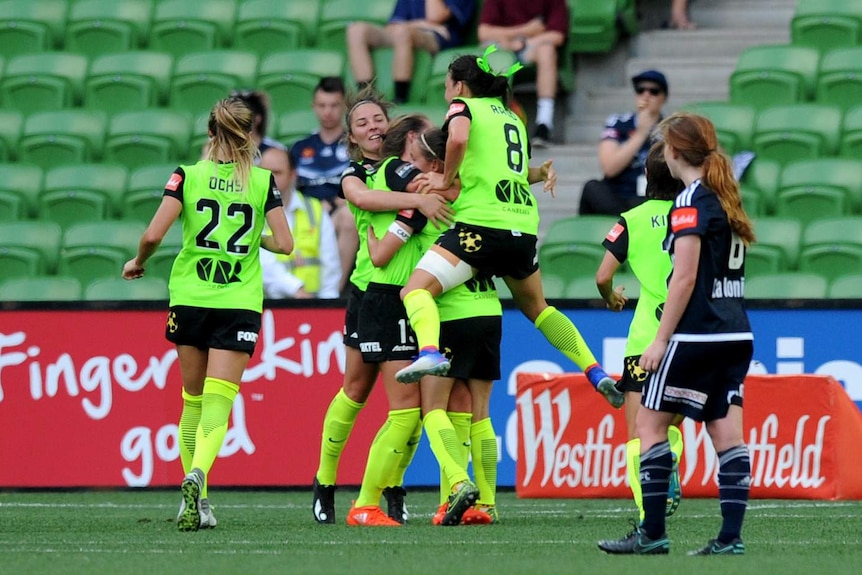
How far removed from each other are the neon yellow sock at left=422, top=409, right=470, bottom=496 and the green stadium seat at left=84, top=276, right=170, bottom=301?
413 cm

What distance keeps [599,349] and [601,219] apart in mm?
1569

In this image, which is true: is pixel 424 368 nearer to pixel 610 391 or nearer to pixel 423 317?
pixel 423 317

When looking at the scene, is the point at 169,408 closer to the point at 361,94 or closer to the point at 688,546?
the point at 361,94

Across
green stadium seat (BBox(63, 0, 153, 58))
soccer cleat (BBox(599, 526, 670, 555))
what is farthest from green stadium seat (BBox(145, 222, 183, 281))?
soccer cleat (BBox(599, 526, 670, 555))

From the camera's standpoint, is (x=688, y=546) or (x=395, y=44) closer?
(x=688, y=546)

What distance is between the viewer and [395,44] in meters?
13.1

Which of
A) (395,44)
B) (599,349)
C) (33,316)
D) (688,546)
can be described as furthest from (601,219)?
(688,546)

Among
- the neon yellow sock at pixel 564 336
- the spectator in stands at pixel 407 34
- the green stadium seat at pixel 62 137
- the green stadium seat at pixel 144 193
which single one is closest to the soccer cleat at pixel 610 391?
the neon yellow sock at pixel 564 336

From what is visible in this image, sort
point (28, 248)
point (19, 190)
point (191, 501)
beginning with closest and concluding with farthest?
point (191, 501) → point (28, 248) → point (19, 190)

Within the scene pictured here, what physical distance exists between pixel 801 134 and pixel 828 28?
1.28m

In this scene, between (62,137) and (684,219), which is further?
(62,137)

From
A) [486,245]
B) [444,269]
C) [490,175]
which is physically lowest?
[444,269]

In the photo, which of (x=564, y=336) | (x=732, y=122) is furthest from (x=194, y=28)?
(x=564, y=336)

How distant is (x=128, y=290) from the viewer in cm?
1124
